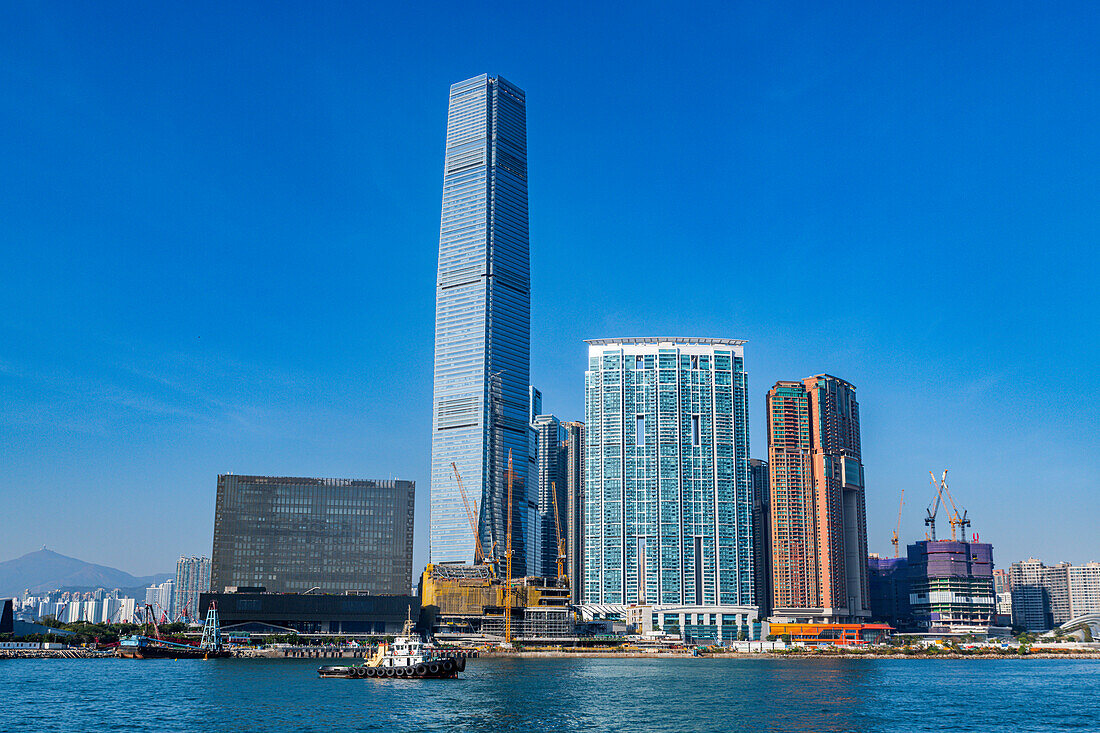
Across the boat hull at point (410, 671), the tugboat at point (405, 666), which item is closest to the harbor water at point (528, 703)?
the boat hull at point (410, 671)

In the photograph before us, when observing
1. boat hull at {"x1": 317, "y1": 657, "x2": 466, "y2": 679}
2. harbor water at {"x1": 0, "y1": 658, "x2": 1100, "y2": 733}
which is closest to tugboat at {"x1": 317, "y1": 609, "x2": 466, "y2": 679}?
boat hull at {"x1": 317, "y1": 657, "x2": 466, "y2": 679}

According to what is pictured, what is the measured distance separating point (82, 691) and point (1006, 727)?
4820 inches

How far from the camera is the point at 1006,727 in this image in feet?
363

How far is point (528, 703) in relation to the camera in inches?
5098

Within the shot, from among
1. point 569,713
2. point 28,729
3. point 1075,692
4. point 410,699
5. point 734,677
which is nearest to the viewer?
point 28,729

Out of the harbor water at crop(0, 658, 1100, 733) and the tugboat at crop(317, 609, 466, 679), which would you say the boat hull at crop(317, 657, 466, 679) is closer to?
the tugboat at crop(317, 609, 466, 679)

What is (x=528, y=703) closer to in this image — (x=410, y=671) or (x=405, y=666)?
(x=410, y=671)

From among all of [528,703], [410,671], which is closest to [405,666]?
[410,671]

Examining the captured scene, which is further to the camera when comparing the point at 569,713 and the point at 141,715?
the point at 569,713

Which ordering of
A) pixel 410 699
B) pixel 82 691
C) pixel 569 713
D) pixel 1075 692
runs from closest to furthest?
1. pixel 569 713
2. pixel 410 699
3. pixel 82 691
4. pixel 1075 692

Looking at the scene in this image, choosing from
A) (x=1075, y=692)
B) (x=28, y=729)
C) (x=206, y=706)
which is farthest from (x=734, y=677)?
(x=28, y=729)

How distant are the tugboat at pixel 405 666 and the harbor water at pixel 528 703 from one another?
10.2 ft

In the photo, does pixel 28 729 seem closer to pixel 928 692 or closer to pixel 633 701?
pixel 633 701

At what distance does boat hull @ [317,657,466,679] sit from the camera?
164 meters
